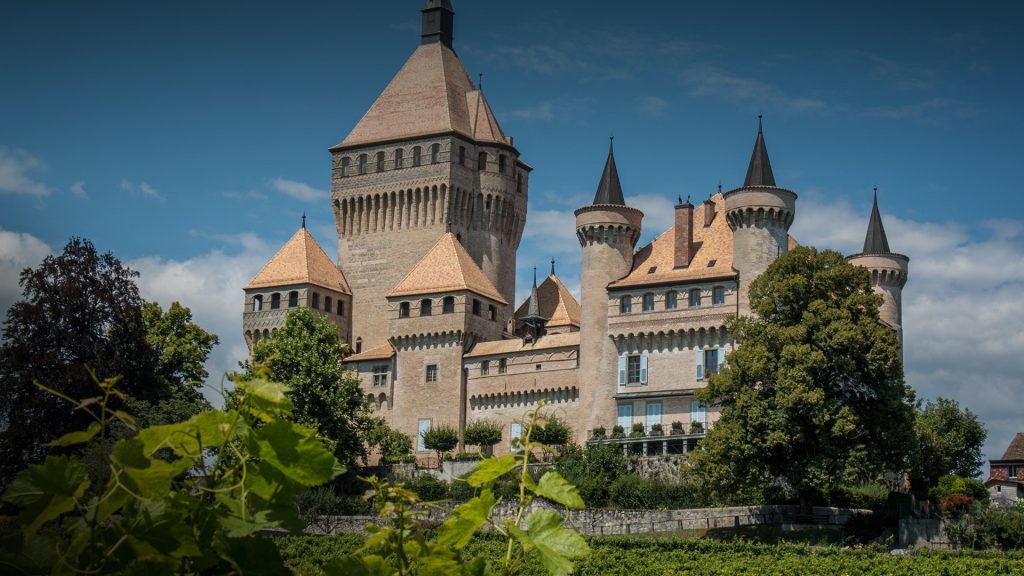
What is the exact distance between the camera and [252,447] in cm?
382

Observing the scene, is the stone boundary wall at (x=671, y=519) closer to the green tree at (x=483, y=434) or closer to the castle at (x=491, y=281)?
the castle at (x=491, y=281)

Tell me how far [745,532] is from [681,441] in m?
11.8

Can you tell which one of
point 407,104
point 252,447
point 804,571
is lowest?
point 804,571

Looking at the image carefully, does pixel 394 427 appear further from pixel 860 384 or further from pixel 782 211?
pixel 860 384

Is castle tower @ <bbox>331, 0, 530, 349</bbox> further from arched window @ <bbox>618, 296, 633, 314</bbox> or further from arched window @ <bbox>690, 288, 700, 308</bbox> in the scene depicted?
arched window @ <bbox>690, 288, 700, 308</bbox>

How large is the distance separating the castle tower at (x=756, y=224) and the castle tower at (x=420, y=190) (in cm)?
1866

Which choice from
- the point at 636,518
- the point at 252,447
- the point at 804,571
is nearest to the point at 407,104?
the point at 636,518

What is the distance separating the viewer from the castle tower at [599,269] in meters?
62.9

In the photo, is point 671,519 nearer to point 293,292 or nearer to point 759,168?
point 759,168

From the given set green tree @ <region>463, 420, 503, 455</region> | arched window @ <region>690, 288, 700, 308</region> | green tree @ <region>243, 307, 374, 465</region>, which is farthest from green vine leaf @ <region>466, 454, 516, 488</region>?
arched window @ <region>690, 288, 700, 308</region>

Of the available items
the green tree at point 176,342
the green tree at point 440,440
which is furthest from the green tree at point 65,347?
the green tree at point 440,440

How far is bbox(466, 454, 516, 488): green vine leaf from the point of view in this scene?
468cm

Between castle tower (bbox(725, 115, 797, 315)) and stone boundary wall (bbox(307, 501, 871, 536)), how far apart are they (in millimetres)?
12091

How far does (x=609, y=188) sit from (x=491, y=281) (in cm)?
1445
